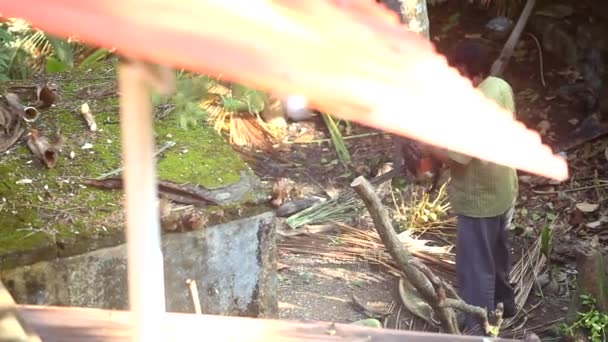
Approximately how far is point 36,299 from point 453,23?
14.1ft

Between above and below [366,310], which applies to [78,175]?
above

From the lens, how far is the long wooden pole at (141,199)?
3.18 feet

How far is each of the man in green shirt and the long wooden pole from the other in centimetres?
227

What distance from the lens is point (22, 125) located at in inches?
126

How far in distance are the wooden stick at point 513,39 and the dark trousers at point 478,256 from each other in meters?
2.15

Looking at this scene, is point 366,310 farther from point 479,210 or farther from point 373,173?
point 373,173

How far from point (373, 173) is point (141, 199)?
13.5 feet

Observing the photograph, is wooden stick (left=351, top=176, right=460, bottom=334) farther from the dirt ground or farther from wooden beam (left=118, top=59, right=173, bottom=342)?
wooden beam (left=118, top=59, right=173, bottom=342)

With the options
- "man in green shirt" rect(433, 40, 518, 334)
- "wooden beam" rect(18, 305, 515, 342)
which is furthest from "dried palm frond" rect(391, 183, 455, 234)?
"wooden beam" rect(18, 305, 515, 342)

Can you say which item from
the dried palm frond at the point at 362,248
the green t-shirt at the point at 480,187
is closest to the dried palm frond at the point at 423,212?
the dried palm frond at the point at 362,248

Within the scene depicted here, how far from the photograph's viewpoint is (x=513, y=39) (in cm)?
571

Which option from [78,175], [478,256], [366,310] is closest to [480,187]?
[478,256]

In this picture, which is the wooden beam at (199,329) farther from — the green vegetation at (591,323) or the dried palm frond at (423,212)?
the dried palm frond at (423,212)

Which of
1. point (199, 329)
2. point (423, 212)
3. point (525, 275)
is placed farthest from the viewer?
point (423, 212)
